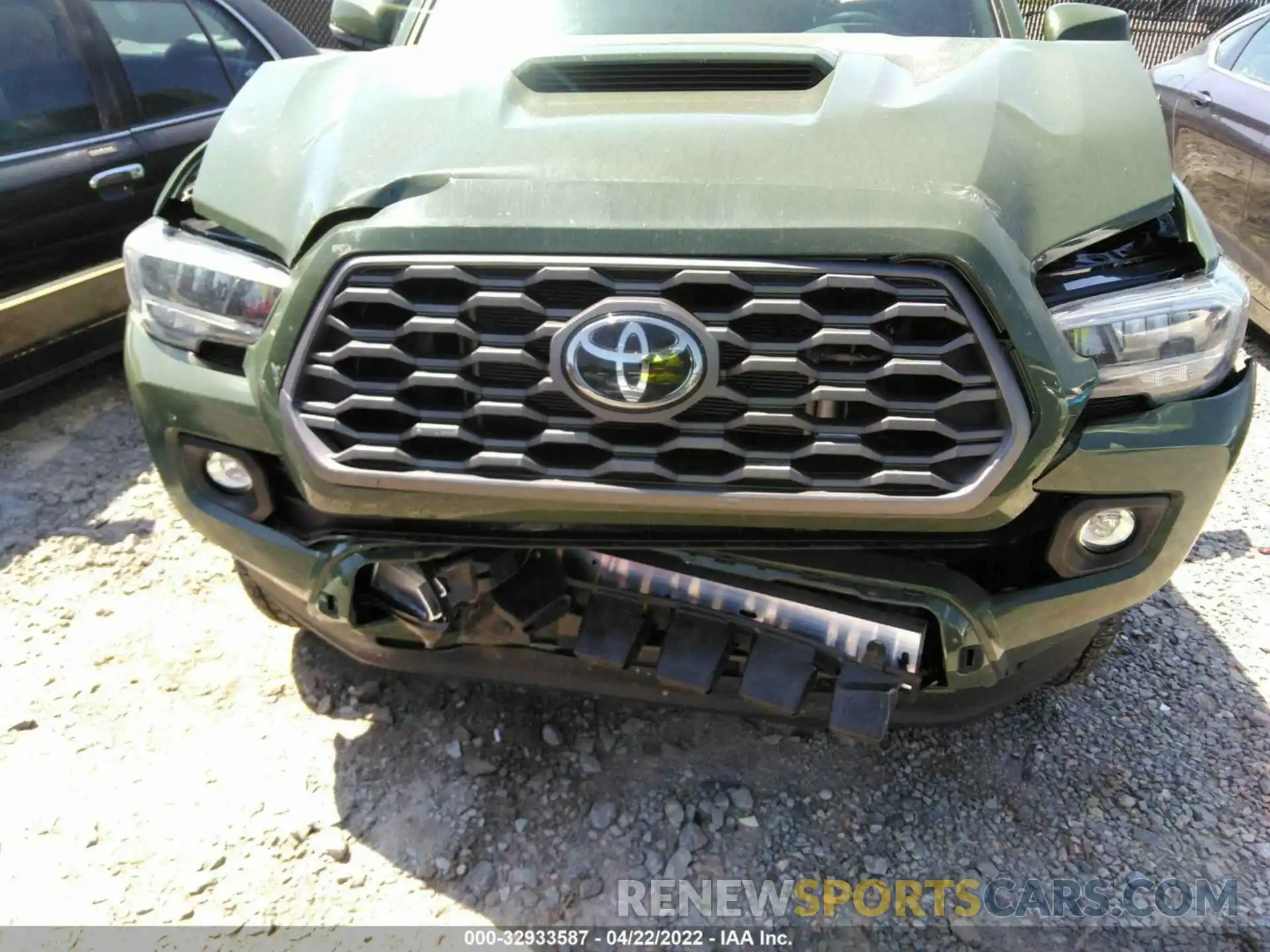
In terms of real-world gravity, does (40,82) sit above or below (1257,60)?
above

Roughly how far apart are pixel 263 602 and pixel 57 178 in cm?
232

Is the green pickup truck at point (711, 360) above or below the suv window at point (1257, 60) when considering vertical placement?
above

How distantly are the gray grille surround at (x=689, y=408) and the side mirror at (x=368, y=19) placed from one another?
1844mm

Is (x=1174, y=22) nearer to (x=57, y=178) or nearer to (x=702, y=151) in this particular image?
(x=57, y=178)

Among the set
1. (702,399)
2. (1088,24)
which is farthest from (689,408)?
(1088,24)

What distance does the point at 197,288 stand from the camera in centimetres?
201

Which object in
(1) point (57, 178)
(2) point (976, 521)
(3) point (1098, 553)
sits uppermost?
(2) point (976, 521)

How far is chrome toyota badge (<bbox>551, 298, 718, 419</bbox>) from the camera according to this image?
5.49 feet

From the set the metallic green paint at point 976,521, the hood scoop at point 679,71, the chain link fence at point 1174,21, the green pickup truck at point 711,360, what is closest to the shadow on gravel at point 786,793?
the green pickup truck at point 711,360

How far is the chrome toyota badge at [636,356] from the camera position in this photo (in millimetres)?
1675

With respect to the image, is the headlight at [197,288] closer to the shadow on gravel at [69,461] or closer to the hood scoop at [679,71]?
the hood scoop at [679,71]

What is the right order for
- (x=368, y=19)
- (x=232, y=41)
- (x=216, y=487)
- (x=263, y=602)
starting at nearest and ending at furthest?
(x=216, y=487)
(x=263, y=602)
(x=368, y=19)
(x=232, y=41)

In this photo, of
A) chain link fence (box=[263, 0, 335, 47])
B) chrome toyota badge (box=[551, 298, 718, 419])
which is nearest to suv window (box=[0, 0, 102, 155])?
chrome toyota badge (box=[551, 298, 718, 419])

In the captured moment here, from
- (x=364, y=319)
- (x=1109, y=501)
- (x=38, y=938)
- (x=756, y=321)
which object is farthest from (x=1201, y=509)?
(x=38, y=938)
